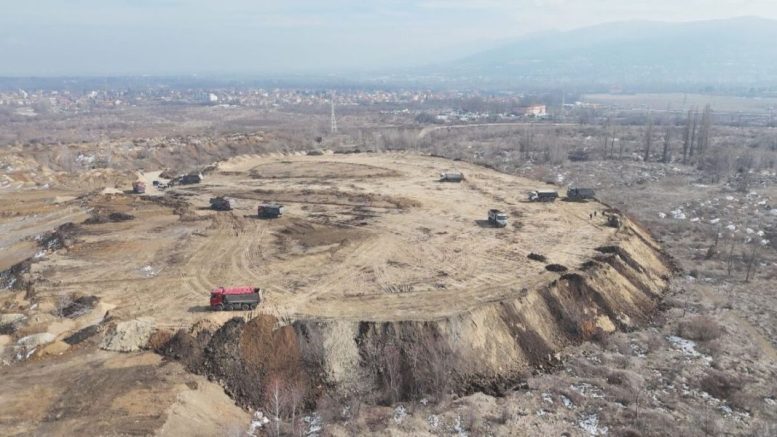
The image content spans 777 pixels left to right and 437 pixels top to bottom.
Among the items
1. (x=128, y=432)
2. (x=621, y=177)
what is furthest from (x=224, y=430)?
(x=621, y=177)

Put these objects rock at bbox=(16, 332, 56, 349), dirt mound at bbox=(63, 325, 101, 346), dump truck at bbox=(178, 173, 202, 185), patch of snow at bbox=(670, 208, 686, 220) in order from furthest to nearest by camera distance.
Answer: dump truck at bbox=(178, 173, 202, 185), patch of snow at bbox=(670, 208, 686, 220), dirt mound at bbox=(63, 325, 101, 346), rock at bbox=(16, 332, 56, 349)

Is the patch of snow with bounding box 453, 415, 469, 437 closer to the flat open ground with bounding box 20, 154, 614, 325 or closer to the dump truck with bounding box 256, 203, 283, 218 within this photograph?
the flat open ground with bounding box 20, 154, 614, 325

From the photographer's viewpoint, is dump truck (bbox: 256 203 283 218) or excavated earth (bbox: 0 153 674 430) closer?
excavated earth (bbox: 0 153 674 430)

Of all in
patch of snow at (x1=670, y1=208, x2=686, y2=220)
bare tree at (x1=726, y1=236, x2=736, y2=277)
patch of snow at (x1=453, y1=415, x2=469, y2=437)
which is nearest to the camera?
patch of snow at (x1=453, y1=415, x2=469, y2=437)

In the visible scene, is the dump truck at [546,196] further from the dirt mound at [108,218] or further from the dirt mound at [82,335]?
the dirt mound at [82,335]

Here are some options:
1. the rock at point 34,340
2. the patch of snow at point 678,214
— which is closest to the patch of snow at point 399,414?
the rock at point 34,340

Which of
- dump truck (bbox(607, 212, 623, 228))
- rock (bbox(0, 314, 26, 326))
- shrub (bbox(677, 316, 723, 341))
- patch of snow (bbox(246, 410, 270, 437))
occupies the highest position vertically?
dump truck (bbox(607, 212, 623, 228))

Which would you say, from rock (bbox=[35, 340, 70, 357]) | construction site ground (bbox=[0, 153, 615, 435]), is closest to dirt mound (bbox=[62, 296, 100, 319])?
construction site ground (bbox=[0, 153, 615, 435])

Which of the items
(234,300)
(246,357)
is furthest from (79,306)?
(246,357)
